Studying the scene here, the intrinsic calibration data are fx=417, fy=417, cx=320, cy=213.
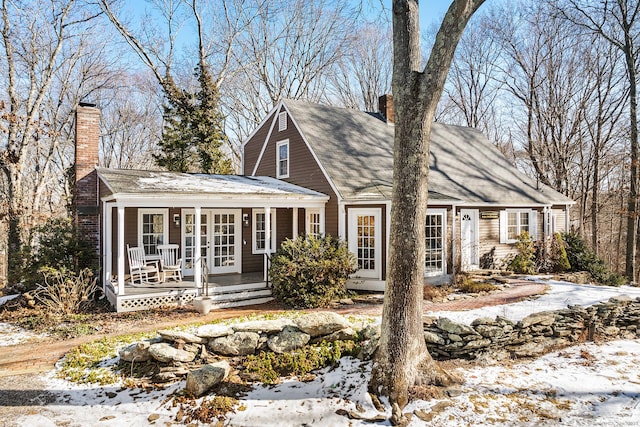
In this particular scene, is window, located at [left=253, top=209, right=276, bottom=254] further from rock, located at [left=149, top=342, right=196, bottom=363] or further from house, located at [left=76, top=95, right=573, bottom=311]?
rock, located at [left=149, top=342, right=196, bottom=363]

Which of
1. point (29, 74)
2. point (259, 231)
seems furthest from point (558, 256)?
point (29, 74)

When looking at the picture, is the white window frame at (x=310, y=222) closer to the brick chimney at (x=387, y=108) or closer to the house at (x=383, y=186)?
the house at (x=383, y=186)

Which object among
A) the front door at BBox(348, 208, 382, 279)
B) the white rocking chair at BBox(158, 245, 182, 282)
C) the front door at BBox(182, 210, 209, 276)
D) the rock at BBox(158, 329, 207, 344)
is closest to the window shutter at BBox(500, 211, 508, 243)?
the front door at BBox(348, 208, 382, 279)

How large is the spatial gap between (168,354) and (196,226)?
493 centimetres

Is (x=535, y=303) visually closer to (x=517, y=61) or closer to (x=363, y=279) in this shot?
(x=363, y=279)

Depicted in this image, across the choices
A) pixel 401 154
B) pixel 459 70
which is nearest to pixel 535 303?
pixel 401 154

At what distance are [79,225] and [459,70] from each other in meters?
24.3

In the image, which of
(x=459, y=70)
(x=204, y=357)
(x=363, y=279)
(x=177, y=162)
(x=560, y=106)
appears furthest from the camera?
(x=459, y=70)

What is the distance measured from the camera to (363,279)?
1197cm

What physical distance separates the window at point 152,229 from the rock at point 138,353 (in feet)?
20.8

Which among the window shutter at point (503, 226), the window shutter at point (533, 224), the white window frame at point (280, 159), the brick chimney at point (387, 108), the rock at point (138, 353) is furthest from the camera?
Result: the brick chimney at point (387, 108)

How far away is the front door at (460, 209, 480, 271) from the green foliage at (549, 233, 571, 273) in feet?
9.23

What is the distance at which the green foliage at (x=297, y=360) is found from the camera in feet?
19.9

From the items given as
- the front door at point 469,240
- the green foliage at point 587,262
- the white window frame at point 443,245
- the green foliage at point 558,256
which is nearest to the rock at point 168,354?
the white window frame at point 443,245
